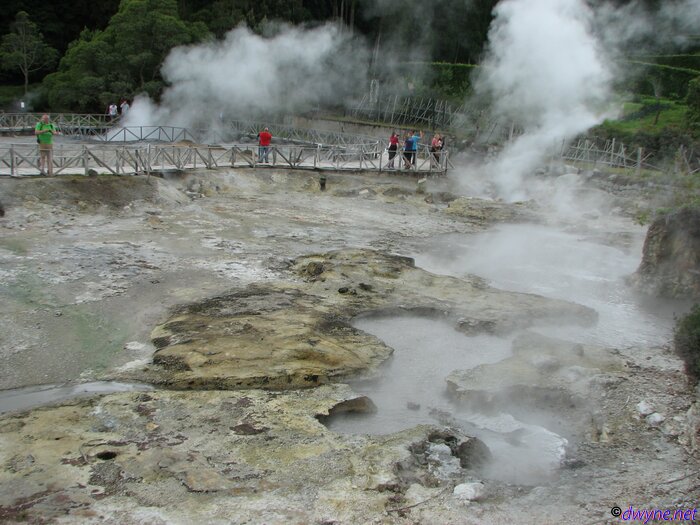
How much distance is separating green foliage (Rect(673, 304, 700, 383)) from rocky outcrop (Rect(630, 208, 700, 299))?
351cm

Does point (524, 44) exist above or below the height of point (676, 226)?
above

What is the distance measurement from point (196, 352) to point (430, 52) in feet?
107

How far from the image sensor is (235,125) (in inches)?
1134

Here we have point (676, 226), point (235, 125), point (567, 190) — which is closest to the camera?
point (676, 226)

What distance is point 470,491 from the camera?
5250 millimetres

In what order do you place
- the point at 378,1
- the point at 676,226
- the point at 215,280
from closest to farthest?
the point at 215,280
the point at 676,226
the point at 378,1

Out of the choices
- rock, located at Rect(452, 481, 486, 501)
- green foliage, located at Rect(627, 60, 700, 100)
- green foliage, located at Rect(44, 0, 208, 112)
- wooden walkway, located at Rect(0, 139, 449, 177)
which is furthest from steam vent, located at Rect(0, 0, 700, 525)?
green foliage, located at Rect(627, 60, 700, 100)

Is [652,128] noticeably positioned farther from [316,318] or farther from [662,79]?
[316,318]

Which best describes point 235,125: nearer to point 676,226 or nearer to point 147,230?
point 147,230

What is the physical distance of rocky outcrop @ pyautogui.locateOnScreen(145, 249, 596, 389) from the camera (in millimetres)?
7258

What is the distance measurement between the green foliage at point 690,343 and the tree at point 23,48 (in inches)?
1231

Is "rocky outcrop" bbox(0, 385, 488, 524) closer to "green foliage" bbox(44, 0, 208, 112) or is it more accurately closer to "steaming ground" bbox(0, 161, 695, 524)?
"steaming ground" bbox(0, 161, 695, 524)

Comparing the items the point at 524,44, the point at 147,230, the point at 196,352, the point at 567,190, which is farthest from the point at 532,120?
the point at 196,352

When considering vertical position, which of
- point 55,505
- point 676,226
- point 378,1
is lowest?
point 55,505
